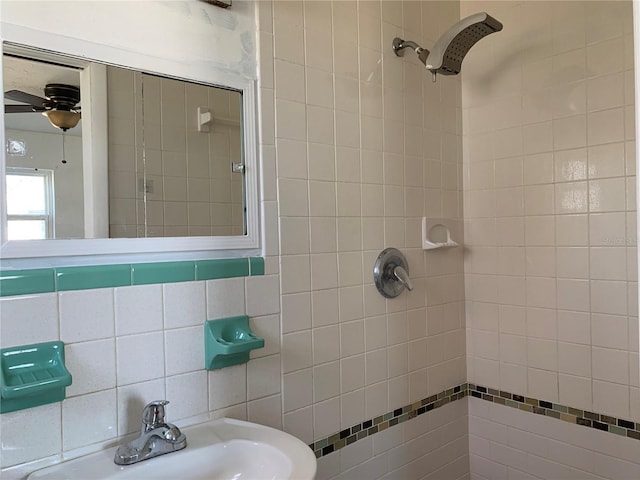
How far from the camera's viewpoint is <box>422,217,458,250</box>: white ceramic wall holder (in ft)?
5.90

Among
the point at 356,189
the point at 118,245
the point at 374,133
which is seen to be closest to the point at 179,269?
the point at 118,245

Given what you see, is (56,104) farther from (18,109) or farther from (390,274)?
(390,274)

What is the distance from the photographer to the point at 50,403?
980 mm

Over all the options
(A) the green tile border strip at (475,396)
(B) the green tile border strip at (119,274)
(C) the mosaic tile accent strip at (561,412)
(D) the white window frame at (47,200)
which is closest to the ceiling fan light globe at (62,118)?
(D) the white window frame at (47,200)

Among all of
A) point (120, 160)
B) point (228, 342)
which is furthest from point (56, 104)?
point (228, 342)

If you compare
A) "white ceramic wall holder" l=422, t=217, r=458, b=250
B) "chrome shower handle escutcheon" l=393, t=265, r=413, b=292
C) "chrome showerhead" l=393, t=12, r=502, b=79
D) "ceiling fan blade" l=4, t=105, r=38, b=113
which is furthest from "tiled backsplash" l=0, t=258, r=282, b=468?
"chrome showerhead" l=393, t=12, r=502, b=79

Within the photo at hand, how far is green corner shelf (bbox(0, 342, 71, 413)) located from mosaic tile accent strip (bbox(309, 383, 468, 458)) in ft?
2.55

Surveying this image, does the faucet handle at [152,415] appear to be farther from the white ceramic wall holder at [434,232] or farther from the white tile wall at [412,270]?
the white ceramic wall holder at [434,232]

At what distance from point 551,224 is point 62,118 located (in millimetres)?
1624

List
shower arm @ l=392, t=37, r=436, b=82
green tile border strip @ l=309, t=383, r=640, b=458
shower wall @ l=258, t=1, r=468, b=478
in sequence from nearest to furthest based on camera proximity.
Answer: shower wall @ l=258, t=1, r=468, b=478 < green tile border strip @ l=309, t=383, r=640, b=458 < shower arm @ l=392, t=37, r=436, b=82

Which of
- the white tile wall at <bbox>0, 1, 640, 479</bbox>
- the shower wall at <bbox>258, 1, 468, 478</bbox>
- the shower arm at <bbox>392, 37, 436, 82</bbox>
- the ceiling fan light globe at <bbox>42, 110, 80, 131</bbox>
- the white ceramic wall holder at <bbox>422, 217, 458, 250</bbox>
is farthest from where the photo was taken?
Result: the white ceramic wall holder at <bbox>422, 217, 458, 250</bbox>

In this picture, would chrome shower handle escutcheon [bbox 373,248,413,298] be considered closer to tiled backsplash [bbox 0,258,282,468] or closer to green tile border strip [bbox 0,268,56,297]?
tiled backsplash [bbox 0,258,282,468]

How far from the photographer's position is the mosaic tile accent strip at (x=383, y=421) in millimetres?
1486

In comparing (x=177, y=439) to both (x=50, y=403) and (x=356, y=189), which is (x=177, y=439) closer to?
(x=50, y=403)
